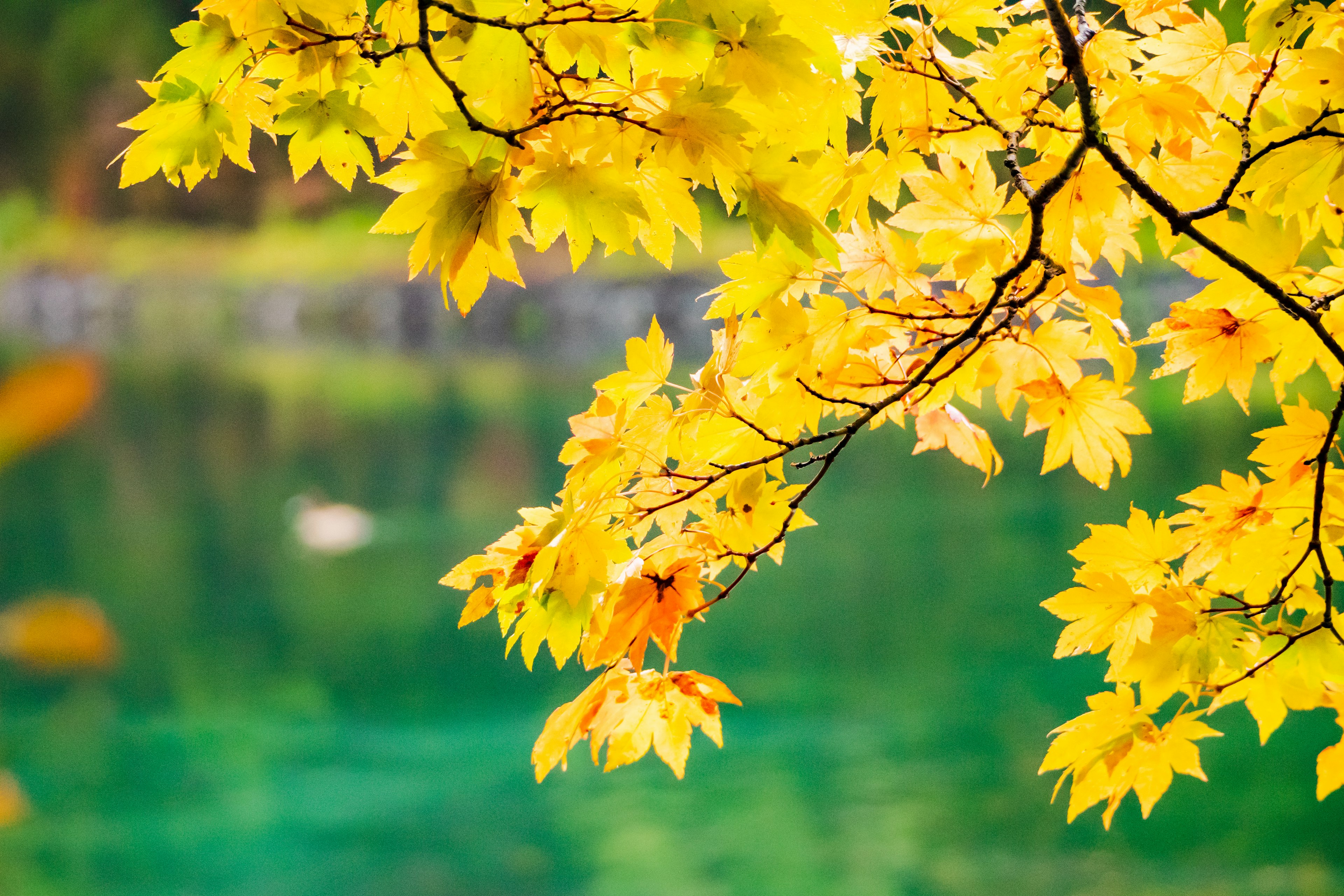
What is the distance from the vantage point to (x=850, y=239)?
612 millimetres

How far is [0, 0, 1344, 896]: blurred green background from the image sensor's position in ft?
8.79

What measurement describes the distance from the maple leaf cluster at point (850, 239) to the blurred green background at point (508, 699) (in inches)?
6.6

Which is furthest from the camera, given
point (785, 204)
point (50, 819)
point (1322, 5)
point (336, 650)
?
point (336, 650)

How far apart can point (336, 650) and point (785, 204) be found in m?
3.98

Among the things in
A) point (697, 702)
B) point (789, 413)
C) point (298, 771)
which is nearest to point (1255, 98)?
point (789, 413)

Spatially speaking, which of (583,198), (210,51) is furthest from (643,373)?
(210,51)

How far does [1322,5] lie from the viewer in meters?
0.54

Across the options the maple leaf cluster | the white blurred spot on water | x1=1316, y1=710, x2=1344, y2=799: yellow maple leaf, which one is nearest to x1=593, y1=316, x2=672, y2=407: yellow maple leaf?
the maple leaf cluster

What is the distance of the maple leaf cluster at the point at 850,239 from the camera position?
45 cm

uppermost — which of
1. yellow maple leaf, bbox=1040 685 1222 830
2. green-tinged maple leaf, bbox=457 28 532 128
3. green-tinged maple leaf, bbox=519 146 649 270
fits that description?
green-tinged maple leaf, bbox=457 28 532 128

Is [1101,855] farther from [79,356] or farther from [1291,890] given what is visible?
[79,356]

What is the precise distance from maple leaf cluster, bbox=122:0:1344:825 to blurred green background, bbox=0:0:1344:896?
0.55 ft

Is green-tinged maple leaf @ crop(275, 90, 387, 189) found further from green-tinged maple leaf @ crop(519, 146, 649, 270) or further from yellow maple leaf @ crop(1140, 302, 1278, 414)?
yellow maple leaf @ crop(1140, 302, 1278, 414)

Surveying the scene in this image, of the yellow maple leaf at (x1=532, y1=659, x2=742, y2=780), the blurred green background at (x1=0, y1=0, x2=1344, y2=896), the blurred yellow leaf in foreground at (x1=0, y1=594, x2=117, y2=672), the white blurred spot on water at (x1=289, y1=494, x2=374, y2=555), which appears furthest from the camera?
the white blurred spot on water at (x1=289, y1=494, x2=374, y2=555)
